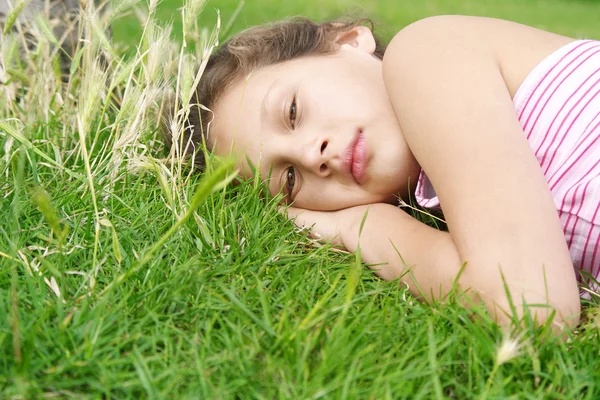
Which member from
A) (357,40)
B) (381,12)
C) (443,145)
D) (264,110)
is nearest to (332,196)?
(264,110)

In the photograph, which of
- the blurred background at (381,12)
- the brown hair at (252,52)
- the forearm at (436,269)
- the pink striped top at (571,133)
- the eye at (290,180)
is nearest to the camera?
the forearm at (436,269)

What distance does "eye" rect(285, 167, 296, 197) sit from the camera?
5.78 feet

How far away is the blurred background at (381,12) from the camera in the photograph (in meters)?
3.95

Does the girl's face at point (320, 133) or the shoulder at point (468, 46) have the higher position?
the shoulder at point (468, 46)

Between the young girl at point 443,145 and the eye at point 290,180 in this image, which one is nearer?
the young girl at point 443,145

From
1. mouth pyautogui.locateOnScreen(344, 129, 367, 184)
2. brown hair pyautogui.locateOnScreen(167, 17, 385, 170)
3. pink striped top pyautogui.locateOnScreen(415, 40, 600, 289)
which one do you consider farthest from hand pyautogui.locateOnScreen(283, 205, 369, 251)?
pink striped top pyautogui.locateOnScreen(415, 40, 600, 289)

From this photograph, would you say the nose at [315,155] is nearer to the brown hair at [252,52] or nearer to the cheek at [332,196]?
the cheek at [332,196]

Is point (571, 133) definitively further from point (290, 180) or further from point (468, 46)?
point (290, 180)

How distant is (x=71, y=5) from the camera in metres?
2.59

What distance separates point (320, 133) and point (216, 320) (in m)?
0.66

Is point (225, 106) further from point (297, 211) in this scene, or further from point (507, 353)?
point (507, 353)

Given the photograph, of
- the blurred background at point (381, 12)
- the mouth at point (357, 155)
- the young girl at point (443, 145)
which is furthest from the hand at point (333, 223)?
the blurred background at point (381, 12)

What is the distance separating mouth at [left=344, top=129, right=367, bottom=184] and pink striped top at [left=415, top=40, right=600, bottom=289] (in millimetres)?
380

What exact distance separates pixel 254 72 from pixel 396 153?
50 centimetres
